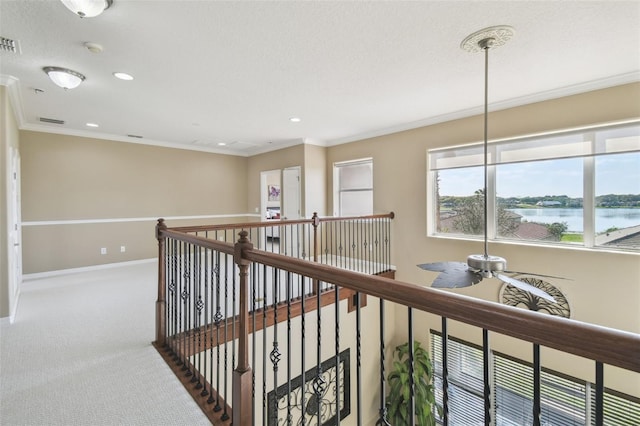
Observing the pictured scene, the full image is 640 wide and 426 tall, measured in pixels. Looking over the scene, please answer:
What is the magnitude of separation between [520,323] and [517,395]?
4160 mm

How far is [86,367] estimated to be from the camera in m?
2.26

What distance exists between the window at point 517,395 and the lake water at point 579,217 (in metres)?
1.75

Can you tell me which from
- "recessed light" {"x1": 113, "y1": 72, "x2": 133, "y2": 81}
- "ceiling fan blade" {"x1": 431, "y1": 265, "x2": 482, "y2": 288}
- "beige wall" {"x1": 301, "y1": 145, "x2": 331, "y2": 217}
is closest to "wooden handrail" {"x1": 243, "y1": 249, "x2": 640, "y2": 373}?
"ceiling fan blade" {"x1": 431, "y1": 265, "x2": 482, "y2": 288}

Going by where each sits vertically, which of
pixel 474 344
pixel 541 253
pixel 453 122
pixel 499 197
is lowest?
pixel 474 344

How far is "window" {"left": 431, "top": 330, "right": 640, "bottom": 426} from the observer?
3.08 m

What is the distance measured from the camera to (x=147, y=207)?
5891mm

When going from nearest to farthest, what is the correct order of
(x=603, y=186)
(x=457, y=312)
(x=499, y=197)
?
1. (x=457, y=312)
2. (x=603, y=186)
3. (x=499, y=197)

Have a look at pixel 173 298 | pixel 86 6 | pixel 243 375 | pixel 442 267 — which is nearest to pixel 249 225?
pixel 173 298

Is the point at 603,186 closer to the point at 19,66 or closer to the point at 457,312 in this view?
the point at 457,312

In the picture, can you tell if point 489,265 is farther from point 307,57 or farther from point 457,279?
point 307,57

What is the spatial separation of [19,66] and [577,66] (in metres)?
5.27

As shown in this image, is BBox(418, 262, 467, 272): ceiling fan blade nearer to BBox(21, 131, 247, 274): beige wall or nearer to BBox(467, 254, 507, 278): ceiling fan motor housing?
BBox(467, 254, 507, 278): ceiling fan motor housing

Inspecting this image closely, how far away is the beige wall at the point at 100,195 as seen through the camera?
473cm

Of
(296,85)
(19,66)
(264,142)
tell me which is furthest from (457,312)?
(264,142)
